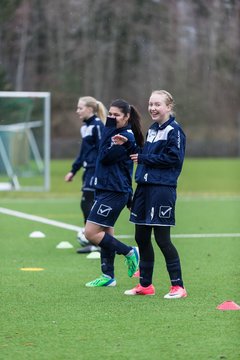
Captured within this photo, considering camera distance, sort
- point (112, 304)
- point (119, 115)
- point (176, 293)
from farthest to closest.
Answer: point (119, 115)
point (176, 293)
point (112, 304)

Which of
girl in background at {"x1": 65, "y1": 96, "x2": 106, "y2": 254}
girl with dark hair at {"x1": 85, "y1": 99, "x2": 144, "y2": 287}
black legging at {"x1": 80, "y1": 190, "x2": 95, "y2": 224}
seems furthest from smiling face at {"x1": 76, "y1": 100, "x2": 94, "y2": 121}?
girl with dark hair at {"x1": 85, "y1": 99, "x2": 144, "y2": 287}

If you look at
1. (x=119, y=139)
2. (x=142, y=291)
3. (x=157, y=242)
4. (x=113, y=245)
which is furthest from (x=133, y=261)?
(x=119, y=139)

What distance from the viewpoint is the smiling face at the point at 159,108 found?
7.91 metres

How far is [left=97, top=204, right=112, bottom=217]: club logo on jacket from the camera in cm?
860

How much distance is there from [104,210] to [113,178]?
11.9 inches

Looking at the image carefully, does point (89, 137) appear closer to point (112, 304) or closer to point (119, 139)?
point (119, 139)

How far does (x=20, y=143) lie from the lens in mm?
27922

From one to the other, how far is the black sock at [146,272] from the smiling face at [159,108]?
50.3 inches

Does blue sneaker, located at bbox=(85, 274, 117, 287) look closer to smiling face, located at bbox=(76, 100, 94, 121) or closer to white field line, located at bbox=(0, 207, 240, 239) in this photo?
smiling face, located at bbox=(76, 100, 94, 121)

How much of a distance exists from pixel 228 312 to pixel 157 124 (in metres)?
1.73

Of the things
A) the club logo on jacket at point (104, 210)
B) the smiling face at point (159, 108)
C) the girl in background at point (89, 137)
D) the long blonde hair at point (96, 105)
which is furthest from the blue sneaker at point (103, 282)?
the long blonde hair at point (96, 105)

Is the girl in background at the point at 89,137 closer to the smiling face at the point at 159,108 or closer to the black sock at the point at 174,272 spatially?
the smiling face at the point at 159,108

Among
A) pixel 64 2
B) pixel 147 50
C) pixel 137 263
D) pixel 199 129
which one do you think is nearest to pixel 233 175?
pixel 147 50

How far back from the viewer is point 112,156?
8500 millimetres
